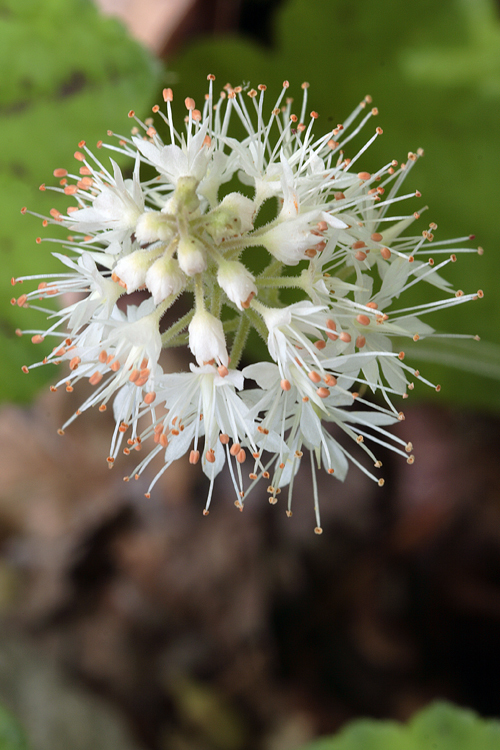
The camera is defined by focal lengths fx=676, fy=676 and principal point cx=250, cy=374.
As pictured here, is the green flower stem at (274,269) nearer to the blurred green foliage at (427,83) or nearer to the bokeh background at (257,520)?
the bokeh background at (257,520)

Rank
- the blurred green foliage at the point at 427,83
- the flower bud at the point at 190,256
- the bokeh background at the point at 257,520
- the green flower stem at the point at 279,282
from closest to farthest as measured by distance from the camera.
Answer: the flower bud at the point at 190,256
the green flower stem at the point at 279,282
the bokeh background at the point at 257,520
the blurred green foliage at the point at 427,83

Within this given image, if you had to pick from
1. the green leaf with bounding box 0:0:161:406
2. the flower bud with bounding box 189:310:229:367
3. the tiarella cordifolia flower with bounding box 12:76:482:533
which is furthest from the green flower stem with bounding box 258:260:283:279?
the green leaf with bounding box 0:0:161:406

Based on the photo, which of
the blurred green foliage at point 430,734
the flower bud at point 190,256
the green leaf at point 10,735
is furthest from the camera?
the blurred green foliage at point 430,734

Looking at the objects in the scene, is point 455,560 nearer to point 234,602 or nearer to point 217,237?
point 234,602

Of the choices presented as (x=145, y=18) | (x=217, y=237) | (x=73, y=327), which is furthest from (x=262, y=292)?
(x=145, y=18)

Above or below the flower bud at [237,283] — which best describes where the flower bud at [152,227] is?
above

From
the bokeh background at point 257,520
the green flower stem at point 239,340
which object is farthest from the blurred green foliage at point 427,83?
the green flower stem at point 239,340

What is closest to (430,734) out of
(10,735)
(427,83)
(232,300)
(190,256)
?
(10,735)

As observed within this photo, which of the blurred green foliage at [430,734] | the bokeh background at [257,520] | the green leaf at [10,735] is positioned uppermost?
the bokeh background at [257,520]
